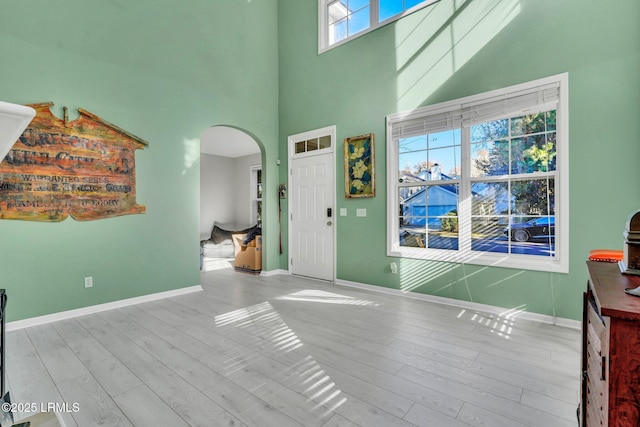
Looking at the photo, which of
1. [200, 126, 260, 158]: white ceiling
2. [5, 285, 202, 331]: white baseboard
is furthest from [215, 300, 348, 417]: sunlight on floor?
[200, 126, 260, 158]: white ceiling

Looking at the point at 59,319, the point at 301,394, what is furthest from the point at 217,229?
the point at 301,394

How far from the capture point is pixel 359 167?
424 centimetres

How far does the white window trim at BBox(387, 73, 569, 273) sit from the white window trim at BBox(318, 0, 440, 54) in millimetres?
1228

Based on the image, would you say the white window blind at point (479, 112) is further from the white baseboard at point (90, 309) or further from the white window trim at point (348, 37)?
the white baseboard at point (90, 309)

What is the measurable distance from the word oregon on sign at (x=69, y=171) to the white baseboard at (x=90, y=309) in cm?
96

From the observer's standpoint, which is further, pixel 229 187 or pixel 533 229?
pixel 229 187

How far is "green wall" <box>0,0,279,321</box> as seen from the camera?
9.70 ft

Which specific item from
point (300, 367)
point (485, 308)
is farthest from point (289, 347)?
point (485, 308)

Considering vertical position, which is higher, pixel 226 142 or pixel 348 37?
pixel 348 37

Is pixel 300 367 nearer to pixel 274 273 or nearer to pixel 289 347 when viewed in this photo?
pixel 289 347

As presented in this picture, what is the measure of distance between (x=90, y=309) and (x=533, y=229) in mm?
4709

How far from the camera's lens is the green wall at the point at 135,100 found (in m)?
2.96

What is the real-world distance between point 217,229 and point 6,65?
574 cm

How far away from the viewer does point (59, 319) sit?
309 centimetres
